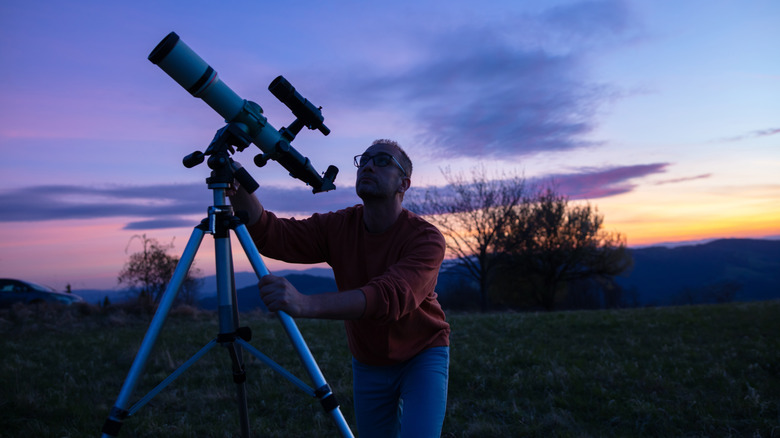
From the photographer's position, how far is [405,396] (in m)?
2.83

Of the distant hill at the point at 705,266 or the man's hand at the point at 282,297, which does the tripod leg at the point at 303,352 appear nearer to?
the man's hand at the point at 282,297

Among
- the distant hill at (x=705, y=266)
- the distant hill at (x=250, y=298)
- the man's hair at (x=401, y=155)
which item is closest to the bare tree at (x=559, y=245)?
the distant hill at (x=250, y=298)

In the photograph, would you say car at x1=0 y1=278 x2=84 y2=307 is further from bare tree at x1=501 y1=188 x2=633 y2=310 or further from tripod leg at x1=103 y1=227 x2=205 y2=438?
bare tree at x1=501 y1=188 x2=633 y2=310

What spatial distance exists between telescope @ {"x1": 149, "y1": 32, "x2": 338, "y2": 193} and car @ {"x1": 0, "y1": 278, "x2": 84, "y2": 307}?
17.2m

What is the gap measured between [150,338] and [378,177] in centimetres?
160

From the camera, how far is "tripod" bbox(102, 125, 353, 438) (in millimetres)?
2014

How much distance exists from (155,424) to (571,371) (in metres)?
5.06

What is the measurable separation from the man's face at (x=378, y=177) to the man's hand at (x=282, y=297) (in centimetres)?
119

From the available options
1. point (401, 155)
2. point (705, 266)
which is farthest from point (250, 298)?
point (705, 266)

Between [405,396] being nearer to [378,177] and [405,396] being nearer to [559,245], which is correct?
[378,177]

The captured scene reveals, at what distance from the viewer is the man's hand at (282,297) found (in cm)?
189

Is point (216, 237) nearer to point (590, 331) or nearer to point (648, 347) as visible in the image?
point (648, 347)

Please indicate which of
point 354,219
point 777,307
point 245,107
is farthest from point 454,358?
point 777,307

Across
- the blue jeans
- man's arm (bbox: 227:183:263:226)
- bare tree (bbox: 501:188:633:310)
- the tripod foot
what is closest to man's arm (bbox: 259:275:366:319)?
the tripod foot
